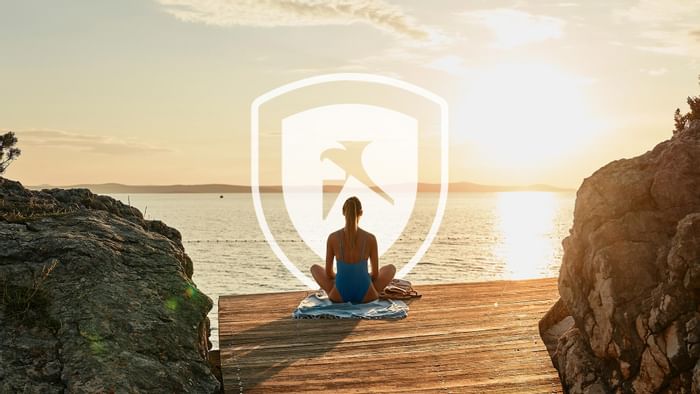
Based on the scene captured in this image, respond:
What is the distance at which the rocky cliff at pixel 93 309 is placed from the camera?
5.84 metres

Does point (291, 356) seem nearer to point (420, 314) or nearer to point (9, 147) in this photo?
point (420, 314)

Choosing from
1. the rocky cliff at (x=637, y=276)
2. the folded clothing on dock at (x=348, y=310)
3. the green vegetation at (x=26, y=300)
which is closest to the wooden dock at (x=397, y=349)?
the folded clothing on dock at (x=348, y=310)

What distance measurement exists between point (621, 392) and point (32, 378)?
5.38 meters

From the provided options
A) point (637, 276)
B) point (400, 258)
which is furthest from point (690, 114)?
point (400, 258)

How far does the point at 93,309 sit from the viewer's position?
6.43m

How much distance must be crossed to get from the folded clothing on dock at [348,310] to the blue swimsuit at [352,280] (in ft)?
0.62

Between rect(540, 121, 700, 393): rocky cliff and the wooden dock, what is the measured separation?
0.75 m

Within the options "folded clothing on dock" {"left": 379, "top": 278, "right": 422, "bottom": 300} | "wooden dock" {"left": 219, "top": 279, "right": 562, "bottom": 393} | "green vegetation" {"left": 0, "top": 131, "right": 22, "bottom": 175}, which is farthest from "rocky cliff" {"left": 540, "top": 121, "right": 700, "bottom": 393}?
"green vegetation" {"left": 0, "top": 131, "right": 22, "bottom": 175}

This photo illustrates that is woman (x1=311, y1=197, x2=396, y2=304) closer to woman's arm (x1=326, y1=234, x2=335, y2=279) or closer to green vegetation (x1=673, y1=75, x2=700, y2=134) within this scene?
woman's arm (x1=326, y1=234, x2=335, y2=279)

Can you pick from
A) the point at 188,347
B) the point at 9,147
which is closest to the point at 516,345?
the point at 188,347

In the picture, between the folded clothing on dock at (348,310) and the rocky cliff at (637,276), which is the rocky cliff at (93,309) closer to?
the folded clothing on dock at (348,310)

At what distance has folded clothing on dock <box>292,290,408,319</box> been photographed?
951 centimetres

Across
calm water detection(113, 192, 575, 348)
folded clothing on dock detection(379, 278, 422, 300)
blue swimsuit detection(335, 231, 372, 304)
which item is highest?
blue swimsuit detection(335, 231, 372, 304)

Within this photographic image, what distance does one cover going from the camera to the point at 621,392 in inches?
239
